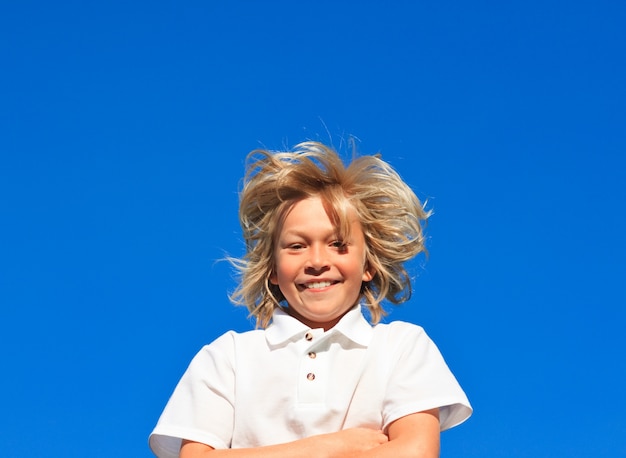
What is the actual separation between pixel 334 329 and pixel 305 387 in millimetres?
457

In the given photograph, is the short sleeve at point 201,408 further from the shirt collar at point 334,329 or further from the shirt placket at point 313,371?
the shirt placket at point 313,371

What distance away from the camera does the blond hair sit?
643 cm

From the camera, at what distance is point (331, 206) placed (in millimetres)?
6270

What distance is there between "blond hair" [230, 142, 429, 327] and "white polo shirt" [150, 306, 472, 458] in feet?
1.76

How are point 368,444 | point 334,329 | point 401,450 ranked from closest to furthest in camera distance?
point 401,450, point 368,444, point 334,329

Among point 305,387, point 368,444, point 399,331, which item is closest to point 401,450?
point 368,444

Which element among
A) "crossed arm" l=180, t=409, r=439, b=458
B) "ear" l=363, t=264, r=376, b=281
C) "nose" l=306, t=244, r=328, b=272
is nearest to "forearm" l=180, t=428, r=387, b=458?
"crossed arm" l=180, t=409, r=439, b=458

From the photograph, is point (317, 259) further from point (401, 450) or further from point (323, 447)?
point (401, 450)

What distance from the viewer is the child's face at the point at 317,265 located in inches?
242

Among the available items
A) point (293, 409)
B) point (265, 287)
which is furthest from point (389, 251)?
point (293, 409)

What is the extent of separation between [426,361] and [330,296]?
0.81 metres

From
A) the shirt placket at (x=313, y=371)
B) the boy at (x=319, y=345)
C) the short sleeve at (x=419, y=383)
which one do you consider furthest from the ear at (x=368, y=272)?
the shirt placket at (x=313, y=371)

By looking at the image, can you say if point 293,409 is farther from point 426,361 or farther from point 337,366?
point 426,361

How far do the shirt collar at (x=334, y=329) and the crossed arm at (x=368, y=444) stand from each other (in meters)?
0.70
